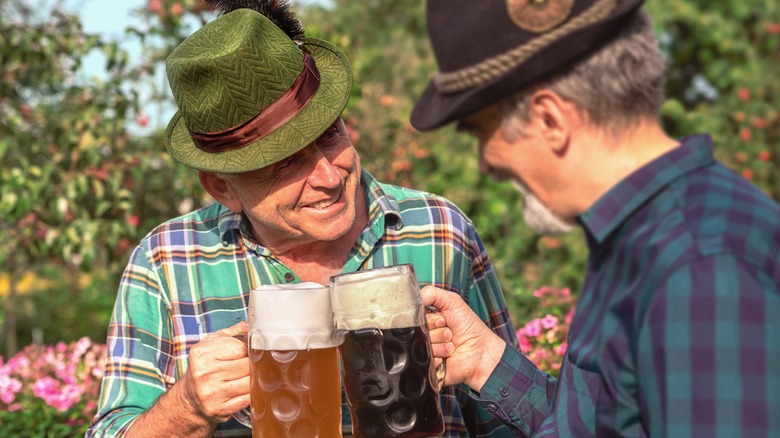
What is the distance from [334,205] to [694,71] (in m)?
10.7

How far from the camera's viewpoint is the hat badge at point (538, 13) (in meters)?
1.75

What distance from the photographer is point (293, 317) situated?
2.18 m

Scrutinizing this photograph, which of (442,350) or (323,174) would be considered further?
(323,174)

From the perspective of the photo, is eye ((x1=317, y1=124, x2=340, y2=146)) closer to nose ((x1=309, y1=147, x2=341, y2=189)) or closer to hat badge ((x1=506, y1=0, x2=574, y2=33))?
nose ((x1=309, y1=147, x2=341, y2=189))

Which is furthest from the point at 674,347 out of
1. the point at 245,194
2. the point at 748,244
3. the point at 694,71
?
the point at 694,71

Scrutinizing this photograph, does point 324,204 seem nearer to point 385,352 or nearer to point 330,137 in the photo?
point 330,137

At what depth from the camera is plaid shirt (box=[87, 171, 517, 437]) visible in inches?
114

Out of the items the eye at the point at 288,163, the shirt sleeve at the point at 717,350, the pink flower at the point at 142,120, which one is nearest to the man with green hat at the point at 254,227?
the eye at the point at 288,163

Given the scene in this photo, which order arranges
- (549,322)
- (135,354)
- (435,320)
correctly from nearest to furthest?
(435,320) → (135,354) → (549,322)

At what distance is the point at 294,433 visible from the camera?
224cm

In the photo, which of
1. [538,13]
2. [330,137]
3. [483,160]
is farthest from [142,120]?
[538,13]

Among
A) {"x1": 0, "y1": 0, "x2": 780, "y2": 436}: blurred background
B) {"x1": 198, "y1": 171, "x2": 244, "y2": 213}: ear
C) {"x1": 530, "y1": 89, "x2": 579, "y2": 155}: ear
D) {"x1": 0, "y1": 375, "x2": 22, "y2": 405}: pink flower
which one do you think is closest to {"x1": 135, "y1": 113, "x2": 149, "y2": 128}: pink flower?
{"x1": 0, "y1": 0, "x2": 780, "y2": 436}: blurred background

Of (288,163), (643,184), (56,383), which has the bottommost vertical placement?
(56,383)

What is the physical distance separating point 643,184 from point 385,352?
0.74 meters
